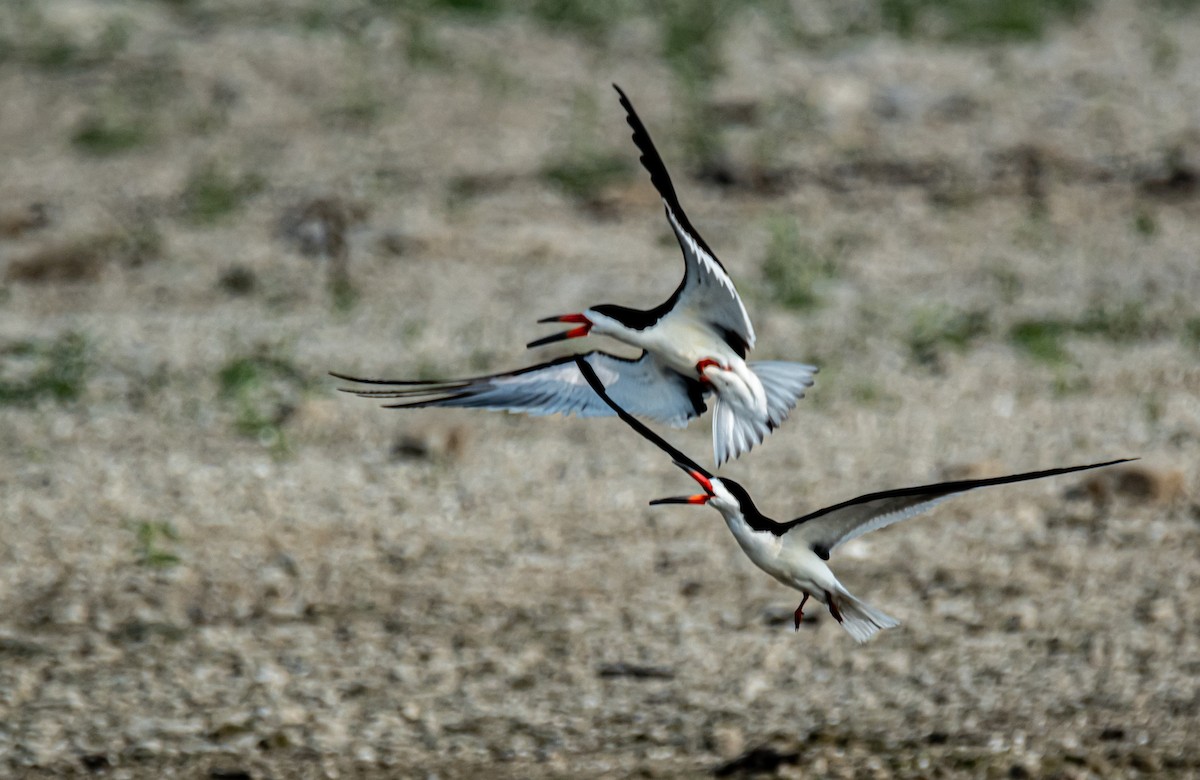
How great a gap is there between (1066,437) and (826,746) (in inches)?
95.0

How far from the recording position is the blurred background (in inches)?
192

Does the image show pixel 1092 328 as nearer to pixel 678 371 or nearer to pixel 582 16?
→ pixel 678 371

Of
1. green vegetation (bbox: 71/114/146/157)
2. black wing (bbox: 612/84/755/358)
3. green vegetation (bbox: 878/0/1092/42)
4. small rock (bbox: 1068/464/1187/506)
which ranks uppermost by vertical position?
green vegetation (bbox: 878/0/1092/42)

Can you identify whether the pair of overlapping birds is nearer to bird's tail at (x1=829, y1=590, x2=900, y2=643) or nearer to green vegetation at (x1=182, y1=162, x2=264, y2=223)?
bird's tail at (x1=829, y1=590, x2=900, y2=643)

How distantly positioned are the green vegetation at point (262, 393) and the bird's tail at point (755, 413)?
11.5 ft

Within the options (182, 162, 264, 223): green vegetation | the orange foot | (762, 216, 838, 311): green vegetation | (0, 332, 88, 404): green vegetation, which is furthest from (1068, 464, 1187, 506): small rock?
(182, 162, 264, 223): green vegetation

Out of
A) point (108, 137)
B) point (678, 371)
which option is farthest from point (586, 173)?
point (678, 371)

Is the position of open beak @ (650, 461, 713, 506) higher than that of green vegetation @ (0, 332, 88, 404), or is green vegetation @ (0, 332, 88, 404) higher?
green vegetation @ (0, 332, 88, 404)

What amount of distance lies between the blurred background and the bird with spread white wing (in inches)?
58.4

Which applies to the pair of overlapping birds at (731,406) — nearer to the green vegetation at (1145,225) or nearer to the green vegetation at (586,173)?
the green vegetation at (1145,225)

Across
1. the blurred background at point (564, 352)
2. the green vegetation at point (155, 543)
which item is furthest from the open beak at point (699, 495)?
the green vegetation at point (155, 543)

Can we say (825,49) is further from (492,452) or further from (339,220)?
(492,452)

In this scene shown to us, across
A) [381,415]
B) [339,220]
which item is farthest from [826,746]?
[339,220]

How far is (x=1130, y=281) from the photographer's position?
324 inches
